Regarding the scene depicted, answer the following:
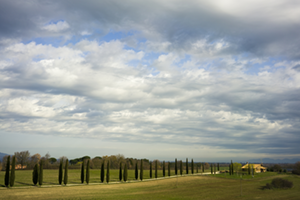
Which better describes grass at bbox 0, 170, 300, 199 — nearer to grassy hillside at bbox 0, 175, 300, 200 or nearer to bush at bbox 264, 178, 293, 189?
grassy hillside at bbox 0, 175, 300, 200

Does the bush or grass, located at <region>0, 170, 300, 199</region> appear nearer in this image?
grass, located at <region>0, 170, 300, 199</region>

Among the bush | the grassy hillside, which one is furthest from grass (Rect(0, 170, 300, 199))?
the bush

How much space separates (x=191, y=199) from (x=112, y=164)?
10181cm

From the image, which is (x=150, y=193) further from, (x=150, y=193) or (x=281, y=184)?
(x=281, y=184)

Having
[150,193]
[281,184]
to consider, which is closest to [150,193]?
[150,193]

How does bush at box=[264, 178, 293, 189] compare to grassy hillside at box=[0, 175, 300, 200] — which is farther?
bush at box=[264, 178, 293, 189]

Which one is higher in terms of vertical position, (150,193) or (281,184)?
(281,184)

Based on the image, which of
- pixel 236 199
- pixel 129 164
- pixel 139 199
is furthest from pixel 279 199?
pixel 129 164

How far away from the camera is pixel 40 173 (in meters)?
52.9

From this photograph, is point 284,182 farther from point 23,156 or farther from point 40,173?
point 23,156

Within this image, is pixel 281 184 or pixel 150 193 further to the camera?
pixel 281 184

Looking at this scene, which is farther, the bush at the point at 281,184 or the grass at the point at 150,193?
the bush at the point at 281,184

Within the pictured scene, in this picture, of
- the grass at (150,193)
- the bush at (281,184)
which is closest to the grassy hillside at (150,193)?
the grass at (150,193)

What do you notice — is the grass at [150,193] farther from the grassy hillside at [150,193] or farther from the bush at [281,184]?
the bush at [281,184]
